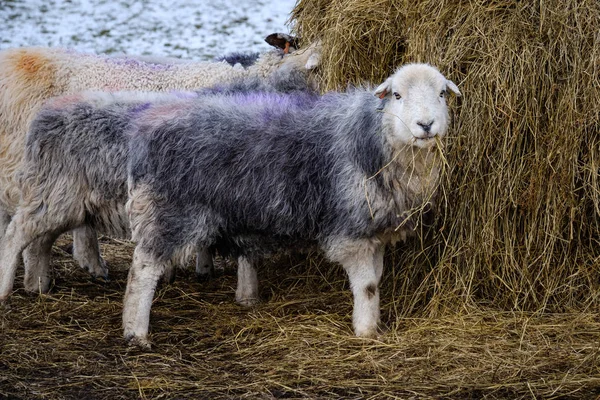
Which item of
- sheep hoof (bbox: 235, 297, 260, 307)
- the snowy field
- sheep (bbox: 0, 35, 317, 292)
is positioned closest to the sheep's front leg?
sheep hoof (bbox: 235, 297, 260, 307)

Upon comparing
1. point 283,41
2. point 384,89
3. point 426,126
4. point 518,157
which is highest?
point 384,89

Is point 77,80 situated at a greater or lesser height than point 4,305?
greater

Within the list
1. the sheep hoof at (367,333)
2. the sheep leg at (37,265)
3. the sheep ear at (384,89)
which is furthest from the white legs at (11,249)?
the sheep ear at (384,89)

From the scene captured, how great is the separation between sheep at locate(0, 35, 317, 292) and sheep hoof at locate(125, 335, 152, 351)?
1546 millimetres

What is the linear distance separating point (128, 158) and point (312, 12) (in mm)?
2336

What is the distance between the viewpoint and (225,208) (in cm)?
589

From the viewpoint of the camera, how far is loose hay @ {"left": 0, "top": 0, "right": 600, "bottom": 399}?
5.36 meters

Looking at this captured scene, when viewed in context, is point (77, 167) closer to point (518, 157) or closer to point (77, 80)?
point (77, 80)

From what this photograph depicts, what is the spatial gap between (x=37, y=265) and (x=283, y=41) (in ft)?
10.5

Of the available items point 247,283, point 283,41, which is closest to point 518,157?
point 247,283

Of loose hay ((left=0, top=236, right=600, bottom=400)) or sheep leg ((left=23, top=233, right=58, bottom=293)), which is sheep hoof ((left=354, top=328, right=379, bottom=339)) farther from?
sheep leg ((left=23, top=233, right=58, bottom=293))

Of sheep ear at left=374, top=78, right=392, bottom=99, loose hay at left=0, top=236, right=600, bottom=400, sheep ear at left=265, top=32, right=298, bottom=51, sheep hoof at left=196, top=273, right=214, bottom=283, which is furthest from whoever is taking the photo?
sheep ear at left=265, top=32, right=298, bottom=51

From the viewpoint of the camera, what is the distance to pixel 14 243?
6.46 meters

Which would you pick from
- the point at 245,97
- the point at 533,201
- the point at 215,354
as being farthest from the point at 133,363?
the point at 533,201
